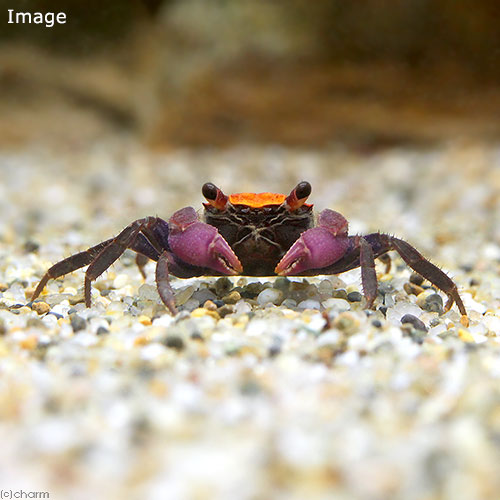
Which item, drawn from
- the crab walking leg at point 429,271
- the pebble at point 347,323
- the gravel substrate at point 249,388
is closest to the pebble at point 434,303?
the gravel substrate at point 249,388

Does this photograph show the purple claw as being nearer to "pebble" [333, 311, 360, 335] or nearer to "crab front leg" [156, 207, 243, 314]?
"crab front leg" [156, 207, 243, 314]

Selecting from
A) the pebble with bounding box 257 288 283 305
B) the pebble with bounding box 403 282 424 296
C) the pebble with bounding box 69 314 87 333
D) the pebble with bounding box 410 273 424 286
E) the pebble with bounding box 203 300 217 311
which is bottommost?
the pebble with bounding box 69 314 87 333

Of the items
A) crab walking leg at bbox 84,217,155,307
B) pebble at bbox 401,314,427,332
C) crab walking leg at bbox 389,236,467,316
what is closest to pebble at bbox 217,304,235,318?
crab walking leg at bbox 84,217,155,307

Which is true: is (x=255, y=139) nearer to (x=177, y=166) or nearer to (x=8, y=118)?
(x=177, y=166)

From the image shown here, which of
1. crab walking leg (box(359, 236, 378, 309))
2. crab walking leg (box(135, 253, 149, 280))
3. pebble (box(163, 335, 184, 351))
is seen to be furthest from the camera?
crab walking leg (box(135, 253, 149, 280))

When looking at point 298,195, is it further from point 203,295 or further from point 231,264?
point 203,295

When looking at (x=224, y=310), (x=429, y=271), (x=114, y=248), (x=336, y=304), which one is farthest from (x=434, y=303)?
(x=114, y=248)

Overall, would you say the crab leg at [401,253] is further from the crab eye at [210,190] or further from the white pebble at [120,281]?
the white pebble at [120,281]
